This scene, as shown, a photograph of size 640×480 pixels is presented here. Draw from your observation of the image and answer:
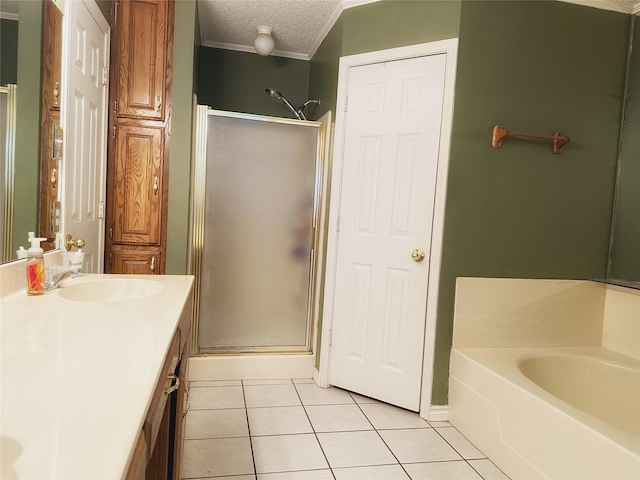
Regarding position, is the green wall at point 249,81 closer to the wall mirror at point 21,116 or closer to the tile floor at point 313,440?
the wall mirror at point 21,116

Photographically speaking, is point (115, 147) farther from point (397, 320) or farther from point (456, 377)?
point (456, 377)

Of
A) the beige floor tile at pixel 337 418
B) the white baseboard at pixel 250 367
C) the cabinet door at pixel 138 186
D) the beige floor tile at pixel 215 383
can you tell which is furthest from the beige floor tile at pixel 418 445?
the cabinet door at pixel 138 186

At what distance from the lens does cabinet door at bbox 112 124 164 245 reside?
2.51 m

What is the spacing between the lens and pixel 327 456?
6.50ft

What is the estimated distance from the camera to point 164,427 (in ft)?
3.94

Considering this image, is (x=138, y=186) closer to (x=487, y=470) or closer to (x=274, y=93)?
(x=274, y=93)

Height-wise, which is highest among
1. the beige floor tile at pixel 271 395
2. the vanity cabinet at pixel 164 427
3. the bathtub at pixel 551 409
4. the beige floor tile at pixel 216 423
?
the vanity cabinet at pixel 164 427

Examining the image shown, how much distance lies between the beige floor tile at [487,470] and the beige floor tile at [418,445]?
0.09 m

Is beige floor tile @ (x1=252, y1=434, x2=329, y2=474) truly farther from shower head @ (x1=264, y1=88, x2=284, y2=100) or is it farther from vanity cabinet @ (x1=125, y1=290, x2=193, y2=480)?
shower head @ (x1=264, y1=88, x2=284, y2=100)

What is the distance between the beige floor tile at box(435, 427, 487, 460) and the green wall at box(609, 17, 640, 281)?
1349 millimetres

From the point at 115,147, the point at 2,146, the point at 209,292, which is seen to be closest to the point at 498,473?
the point at 209,292

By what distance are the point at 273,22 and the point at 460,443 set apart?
9.65 feet

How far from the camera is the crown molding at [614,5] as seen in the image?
7.85ft

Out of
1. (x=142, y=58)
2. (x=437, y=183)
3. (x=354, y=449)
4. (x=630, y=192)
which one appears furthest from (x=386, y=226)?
(x=142, y=58)
